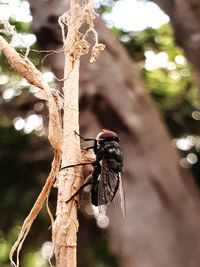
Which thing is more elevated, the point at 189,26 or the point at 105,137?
the point at 189,26

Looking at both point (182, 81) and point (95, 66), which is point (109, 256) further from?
point (95, 66)

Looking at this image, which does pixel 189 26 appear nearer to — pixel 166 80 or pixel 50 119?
pixel 166 80

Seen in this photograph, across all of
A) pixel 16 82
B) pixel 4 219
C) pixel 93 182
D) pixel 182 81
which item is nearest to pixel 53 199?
pixel 4 219

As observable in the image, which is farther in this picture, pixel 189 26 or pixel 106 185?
pixel 189 26

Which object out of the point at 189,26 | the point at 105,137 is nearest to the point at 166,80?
the point at 189,26

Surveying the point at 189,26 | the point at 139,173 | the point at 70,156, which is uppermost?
the point at 189,26

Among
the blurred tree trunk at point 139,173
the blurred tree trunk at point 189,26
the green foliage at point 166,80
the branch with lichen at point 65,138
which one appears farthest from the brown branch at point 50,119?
the green foliage at point 166,80

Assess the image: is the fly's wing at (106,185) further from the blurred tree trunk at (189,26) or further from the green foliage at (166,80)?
the green foliage at (166,80)

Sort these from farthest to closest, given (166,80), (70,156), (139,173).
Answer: (166,80) < (139,173) < (70,156)

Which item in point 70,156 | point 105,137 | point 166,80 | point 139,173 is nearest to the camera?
point 70,156
